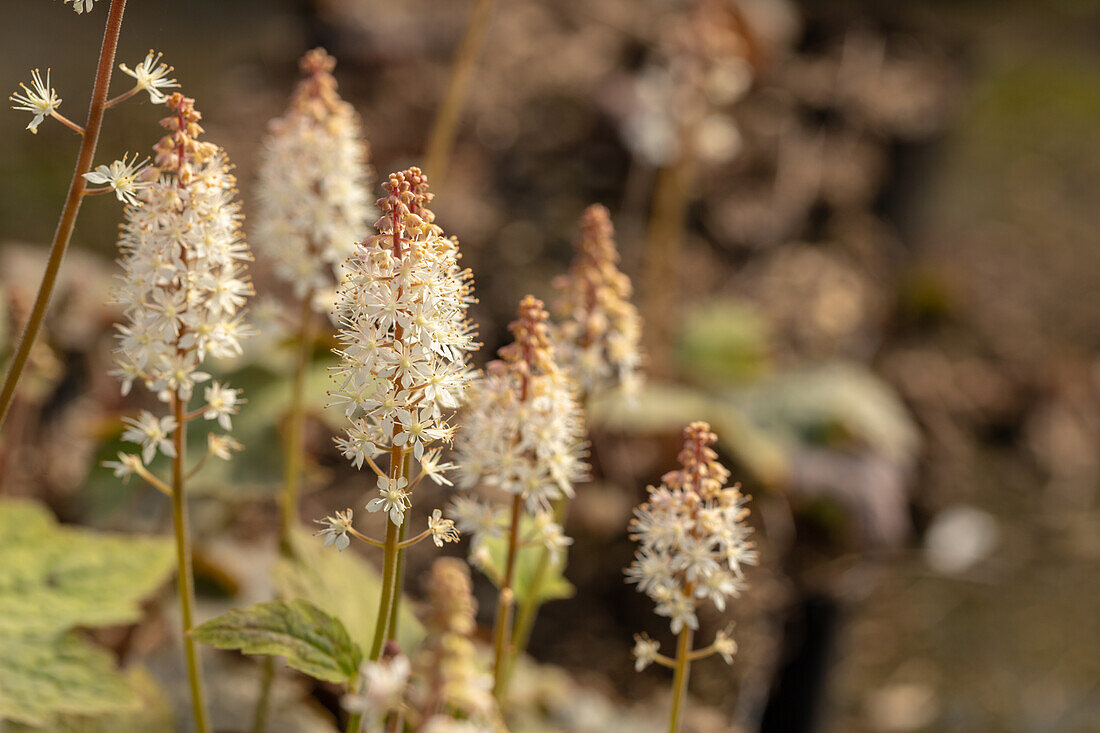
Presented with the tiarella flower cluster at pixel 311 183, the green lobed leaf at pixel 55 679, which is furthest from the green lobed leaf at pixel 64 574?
the tiarella flower cluster at pixel 311 183

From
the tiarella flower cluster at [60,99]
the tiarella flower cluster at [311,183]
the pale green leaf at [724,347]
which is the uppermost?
the pale green leaf at [724,347]

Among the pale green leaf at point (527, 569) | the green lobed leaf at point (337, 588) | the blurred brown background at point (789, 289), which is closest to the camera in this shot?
the green lobed leaf at point (337, 588)

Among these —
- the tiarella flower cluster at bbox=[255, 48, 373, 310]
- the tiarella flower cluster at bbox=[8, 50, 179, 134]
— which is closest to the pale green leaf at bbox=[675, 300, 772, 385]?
the tiarella flower cluster at bbox=[255, 48, 373, 310]

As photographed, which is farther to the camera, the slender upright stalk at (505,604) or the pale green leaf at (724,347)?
the pale green leaf at (724,347)

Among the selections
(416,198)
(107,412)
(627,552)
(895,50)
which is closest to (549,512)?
(416,198)

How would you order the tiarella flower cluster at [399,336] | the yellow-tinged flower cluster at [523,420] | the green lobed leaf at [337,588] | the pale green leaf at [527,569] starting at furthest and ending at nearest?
the pale green leaf at [527,569], the green lobed leaf at [337,588], the yellow-tinged flower cluster at [523,420], the tiarella flower cluster at [399,336]

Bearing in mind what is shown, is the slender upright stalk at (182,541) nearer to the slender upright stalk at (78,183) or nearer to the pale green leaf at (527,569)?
the slender upright stalk at (78,183)
